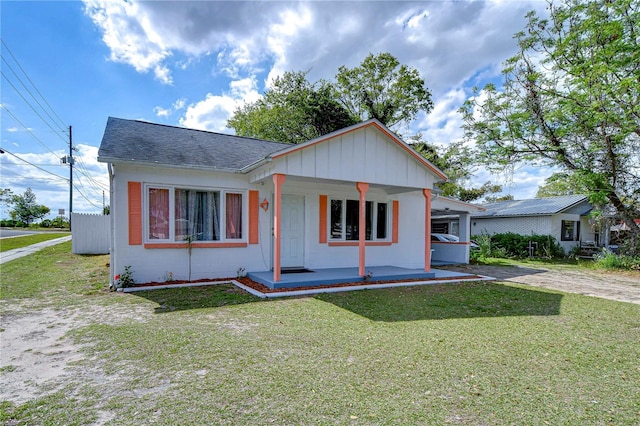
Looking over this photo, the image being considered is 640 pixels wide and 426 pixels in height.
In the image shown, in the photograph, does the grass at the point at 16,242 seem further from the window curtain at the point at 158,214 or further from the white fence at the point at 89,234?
the window curtain at the point at 158,214

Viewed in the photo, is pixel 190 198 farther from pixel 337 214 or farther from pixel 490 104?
pixel 490 104

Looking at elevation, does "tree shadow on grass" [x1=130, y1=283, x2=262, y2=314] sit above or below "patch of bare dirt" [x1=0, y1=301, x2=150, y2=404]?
below

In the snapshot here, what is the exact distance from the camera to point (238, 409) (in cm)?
262

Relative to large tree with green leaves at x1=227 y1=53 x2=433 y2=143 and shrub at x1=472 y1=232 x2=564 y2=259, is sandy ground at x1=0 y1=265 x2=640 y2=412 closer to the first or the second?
shrub at x1=472 y1=232 x2=564 y2=259

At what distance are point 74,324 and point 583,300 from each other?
32.2ft

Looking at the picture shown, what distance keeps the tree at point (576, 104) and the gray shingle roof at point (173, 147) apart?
39.6 feet

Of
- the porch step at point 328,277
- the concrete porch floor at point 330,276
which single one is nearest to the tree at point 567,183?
the concrete porch floor at point 330,276

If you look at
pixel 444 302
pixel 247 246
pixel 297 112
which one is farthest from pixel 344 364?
pixel 297 112

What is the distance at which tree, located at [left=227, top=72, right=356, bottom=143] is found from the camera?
79.5ft

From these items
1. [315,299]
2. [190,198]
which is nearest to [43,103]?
[190,198]

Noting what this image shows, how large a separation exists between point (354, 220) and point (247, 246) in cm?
367

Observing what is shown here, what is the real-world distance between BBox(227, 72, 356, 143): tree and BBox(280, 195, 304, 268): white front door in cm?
1555

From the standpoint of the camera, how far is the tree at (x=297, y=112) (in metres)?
24.2

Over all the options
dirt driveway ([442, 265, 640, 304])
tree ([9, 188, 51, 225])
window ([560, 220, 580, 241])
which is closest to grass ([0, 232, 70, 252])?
dirt driveway ([442, 265, 640, 304])
